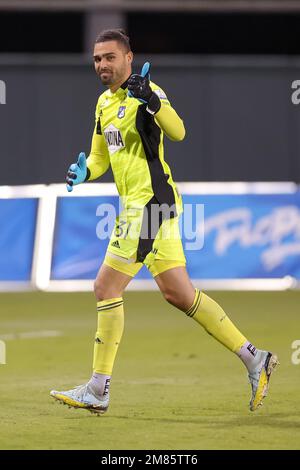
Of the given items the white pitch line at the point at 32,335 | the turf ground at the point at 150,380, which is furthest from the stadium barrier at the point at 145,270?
the white pitch line at the point at 32,335

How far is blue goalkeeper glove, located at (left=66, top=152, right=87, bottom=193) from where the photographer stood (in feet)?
25.2

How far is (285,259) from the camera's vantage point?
571 inches

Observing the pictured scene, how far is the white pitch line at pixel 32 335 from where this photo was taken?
1140cm

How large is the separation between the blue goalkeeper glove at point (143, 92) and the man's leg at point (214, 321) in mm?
960

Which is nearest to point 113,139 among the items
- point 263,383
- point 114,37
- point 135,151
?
point 135,151

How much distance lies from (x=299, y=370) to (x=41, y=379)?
1.99 metres

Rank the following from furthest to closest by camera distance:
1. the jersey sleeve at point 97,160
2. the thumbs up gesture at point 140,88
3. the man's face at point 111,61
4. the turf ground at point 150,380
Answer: the jersey sleeve at point 97,160
the man's face at point 111,61
the thumbs up gesture at point 140,88
the turf ground at point 150,380

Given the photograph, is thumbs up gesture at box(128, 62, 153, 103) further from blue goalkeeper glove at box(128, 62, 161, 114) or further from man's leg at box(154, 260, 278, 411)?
man's leg at box(154, 260, 278, 411)

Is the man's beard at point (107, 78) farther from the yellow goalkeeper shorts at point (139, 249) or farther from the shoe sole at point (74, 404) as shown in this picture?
the shoe sole at point (74, 404)

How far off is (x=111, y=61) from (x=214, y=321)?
1701mm

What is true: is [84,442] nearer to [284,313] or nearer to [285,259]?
[284,313]

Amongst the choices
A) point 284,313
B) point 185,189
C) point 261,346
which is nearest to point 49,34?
point 185,189

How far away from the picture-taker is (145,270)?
561 inches

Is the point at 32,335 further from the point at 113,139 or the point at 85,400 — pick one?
the point at 113,139
